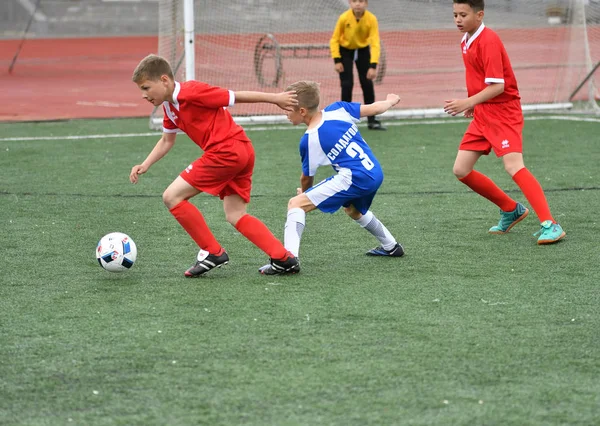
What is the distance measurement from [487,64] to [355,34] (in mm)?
5477

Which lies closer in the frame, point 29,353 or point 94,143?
point 29,353

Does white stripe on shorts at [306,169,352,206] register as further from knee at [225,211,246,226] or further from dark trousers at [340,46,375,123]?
dark trousers at [340,46,375,123]

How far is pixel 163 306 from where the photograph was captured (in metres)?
4.66

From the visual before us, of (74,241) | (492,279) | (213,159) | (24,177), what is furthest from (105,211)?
(492,279)

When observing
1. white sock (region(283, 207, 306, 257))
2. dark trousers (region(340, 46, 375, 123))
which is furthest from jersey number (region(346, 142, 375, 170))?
dark trousers (region(340, 46, 375, 123))

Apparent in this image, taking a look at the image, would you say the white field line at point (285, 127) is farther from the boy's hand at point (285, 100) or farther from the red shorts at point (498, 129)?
the boy's hand at point (285, 100)

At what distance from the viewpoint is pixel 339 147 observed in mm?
5355

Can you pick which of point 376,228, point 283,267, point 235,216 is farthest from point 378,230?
point 235,216

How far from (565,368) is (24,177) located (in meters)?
6.20

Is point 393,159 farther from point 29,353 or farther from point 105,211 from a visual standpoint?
point 29,353

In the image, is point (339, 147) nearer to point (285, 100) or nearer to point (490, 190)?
point (285, 100)

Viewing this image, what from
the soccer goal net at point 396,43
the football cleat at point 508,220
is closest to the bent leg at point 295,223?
the football cleat at point 508,220

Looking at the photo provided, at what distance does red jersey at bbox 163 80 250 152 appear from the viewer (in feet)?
16.8

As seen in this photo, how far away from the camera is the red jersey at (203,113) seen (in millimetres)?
5117
